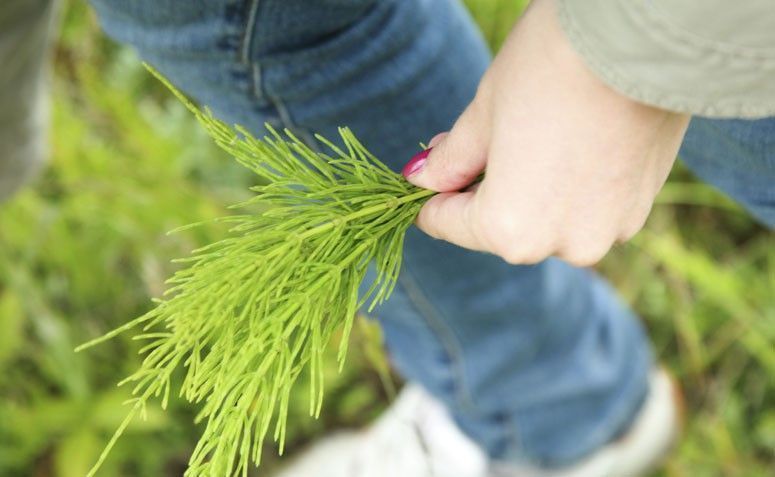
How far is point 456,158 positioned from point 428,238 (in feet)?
0.98

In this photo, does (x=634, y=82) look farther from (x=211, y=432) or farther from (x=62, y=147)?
(x=62, y=147)

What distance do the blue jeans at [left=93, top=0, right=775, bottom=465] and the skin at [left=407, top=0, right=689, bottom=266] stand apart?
0.56 ft

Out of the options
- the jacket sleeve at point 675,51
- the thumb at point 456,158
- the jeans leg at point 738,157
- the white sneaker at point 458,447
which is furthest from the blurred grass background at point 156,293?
the jacket sleeve at point 675,51

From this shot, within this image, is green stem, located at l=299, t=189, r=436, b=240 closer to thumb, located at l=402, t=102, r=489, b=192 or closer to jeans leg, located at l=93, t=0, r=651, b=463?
thumb, located at l=402, t=102, r=489, b=192

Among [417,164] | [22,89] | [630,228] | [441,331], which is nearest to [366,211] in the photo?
[417,164]

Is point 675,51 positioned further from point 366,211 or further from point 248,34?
point 248,34

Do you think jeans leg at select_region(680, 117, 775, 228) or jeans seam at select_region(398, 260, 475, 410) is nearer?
jeans leg at select_region(680, 117, 775, 228)

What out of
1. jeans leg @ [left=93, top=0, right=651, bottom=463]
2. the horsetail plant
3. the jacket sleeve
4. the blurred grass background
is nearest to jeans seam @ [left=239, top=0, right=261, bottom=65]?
jeans leg @ [left=93, top=0, right=651, bottom=463]

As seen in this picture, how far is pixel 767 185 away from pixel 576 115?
0.32m

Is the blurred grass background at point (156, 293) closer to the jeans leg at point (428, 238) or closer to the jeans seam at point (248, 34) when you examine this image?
the jeans leg at point (428, 238)

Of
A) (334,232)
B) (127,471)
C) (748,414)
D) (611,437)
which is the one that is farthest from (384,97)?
(748,414)

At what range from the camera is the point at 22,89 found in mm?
961

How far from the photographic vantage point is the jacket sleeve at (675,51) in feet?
1.23

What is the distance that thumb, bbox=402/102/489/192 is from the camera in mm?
478
